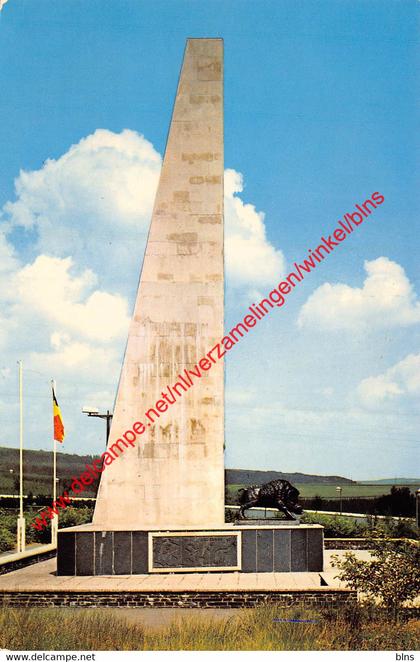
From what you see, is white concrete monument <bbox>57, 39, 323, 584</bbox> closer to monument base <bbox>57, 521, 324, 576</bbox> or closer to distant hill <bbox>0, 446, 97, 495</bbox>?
monument base <bbox>57, 521, 324, 576</bbox>

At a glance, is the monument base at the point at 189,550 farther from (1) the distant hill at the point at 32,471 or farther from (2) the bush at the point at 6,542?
(1) the distant hill at the point at 32,471

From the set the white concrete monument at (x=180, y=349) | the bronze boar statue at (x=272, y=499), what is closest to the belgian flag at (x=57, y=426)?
the white concrete monument at (x=180, y=349)

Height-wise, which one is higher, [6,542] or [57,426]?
[57,426]

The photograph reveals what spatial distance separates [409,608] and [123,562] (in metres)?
7.78

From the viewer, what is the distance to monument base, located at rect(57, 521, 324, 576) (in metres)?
19.1

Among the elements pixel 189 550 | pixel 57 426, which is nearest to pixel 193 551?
pixel 189 550

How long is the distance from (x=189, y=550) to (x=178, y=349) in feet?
16.9

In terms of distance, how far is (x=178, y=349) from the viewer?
20.4m

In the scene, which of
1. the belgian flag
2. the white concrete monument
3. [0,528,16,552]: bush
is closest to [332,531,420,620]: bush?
the white concrete monument

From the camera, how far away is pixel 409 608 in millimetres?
13922

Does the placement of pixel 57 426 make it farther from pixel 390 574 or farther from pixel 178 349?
pixel 390 574

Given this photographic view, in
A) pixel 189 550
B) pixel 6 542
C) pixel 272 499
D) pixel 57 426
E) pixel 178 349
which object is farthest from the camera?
pixel 6 542

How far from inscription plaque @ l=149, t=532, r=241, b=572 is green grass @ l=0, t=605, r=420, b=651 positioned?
4648mm

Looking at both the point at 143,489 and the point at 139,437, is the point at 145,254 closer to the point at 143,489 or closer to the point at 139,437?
the point at 139,437
